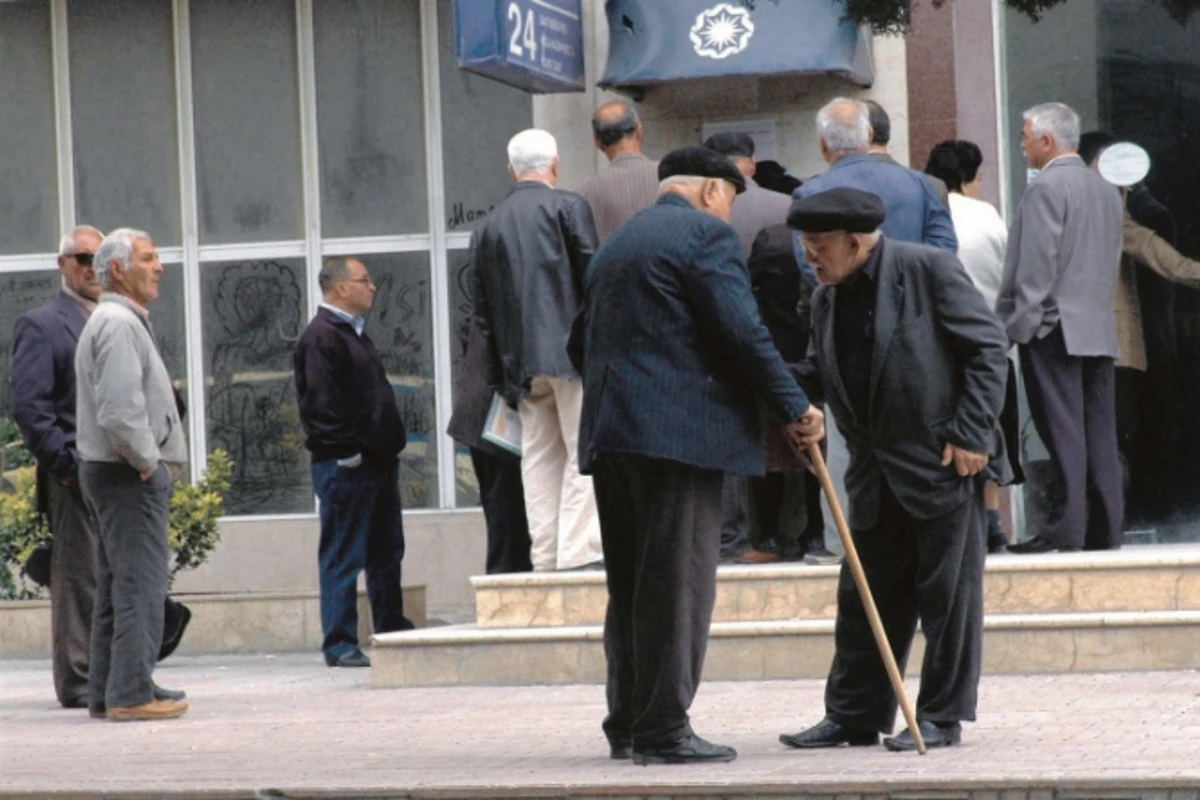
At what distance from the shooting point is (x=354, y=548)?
1291 cm

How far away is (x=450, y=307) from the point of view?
15602 millimetres

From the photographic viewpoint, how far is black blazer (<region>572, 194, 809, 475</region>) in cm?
816

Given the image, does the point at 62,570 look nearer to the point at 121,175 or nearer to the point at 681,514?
the point at 681,514

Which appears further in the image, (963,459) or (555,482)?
(555,482)

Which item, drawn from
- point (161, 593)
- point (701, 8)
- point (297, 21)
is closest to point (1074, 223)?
point (701, 8)

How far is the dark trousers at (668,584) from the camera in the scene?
816cm

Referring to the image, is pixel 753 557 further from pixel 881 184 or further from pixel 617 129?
pixel 617 129

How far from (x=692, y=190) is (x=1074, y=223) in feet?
12.4

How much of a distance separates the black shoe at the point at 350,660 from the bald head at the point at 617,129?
3.02m

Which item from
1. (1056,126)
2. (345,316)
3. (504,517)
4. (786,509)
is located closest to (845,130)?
(1056,126)

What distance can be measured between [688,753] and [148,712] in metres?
3.14

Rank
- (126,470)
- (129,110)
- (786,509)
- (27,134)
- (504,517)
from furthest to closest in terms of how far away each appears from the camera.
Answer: (27,134)
(129,110)
(504,517)
(786,509)
(126,470)

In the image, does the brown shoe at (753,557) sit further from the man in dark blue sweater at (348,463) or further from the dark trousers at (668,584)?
the dark trousers at (668,584)

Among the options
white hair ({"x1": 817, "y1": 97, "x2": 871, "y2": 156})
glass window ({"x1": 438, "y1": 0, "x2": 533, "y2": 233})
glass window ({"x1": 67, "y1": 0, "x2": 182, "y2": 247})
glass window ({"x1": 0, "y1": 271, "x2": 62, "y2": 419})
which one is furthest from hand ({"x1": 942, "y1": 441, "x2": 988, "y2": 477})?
glass window ({"x1": 0, "y1": 271, "x2": 62, "y2": 419})
